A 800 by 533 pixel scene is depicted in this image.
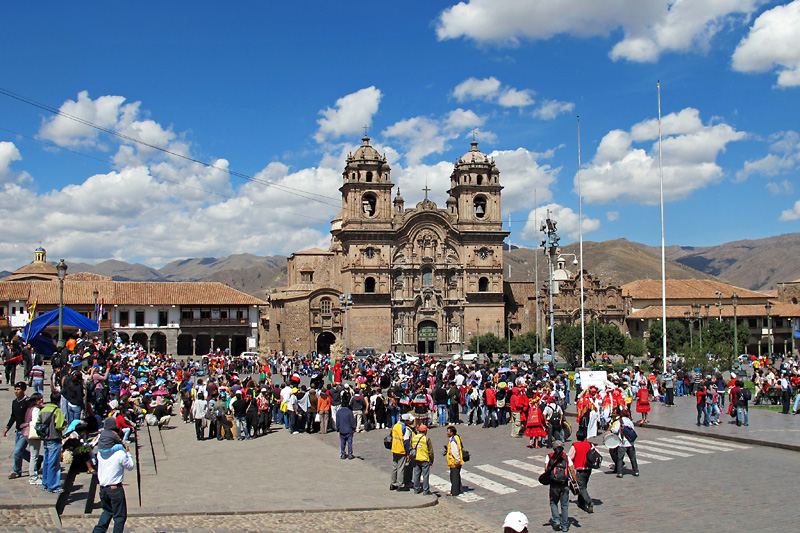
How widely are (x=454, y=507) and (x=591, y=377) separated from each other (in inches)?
412

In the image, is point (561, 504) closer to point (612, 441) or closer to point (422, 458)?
point (422, 458)

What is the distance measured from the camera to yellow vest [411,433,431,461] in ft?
42.1

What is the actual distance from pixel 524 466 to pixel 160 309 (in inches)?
1932

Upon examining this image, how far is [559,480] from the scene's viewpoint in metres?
10.5

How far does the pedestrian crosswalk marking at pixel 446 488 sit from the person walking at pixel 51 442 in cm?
656

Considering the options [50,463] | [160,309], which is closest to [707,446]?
[50,463]

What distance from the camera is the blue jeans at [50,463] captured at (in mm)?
11195

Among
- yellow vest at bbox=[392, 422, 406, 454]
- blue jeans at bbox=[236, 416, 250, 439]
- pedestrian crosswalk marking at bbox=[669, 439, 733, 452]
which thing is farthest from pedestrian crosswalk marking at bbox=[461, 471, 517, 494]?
blue jeans at bbox=[236, 416, 250, 439]

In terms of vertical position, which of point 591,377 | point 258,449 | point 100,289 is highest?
point 100,289

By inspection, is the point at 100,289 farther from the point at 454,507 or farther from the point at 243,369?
the point at 454,507

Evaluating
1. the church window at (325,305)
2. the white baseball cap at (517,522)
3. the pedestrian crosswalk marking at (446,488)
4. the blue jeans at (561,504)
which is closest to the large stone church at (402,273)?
the church window at (325,305)

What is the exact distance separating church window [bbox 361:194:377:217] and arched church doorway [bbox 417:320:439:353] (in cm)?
1037

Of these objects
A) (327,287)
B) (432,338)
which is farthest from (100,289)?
(432,338)

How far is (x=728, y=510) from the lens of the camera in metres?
11.3
